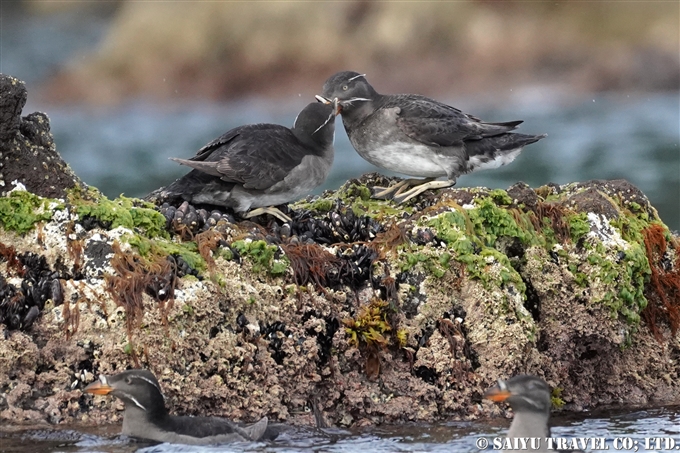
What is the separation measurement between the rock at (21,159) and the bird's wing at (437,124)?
302cm

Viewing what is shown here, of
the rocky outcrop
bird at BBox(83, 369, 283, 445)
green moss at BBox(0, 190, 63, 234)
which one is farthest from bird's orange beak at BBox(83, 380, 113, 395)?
green moss at BBox(0, 190, 63, 234)

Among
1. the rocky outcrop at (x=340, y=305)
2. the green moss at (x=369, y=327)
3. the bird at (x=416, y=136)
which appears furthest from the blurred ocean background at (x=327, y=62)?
the green moss at (x=369, y=327)

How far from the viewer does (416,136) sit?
9.49 m

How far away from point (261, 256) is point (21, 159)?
5.71 feet

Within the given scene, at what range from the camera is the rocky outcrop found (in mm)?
6820

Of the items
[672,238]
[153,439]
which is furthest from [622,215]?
[153,439]

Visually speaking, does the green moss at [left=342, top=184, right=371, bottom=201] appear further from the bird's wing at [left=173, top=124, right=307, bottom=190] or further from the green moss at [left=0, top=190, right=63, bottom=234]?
the green moss at [left=0, top=190, right=63, bottom=234]

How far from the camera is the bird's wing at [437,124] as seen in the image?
9.50 meters

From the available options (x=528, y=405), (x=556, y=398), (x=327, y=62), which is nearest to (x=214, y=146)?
(x=556, y=398)

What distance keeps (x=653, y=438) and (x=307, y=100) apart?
70.3 feet

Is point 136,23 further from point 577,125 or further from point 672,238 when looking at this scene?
point 672,238

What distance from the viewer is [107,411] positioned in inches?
266

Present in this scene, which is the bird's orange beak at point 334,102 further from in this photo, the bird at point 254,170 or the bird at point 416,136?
the bird at point 254,170

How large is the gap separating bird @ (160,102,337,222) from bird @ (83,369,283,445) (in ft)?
6.96
